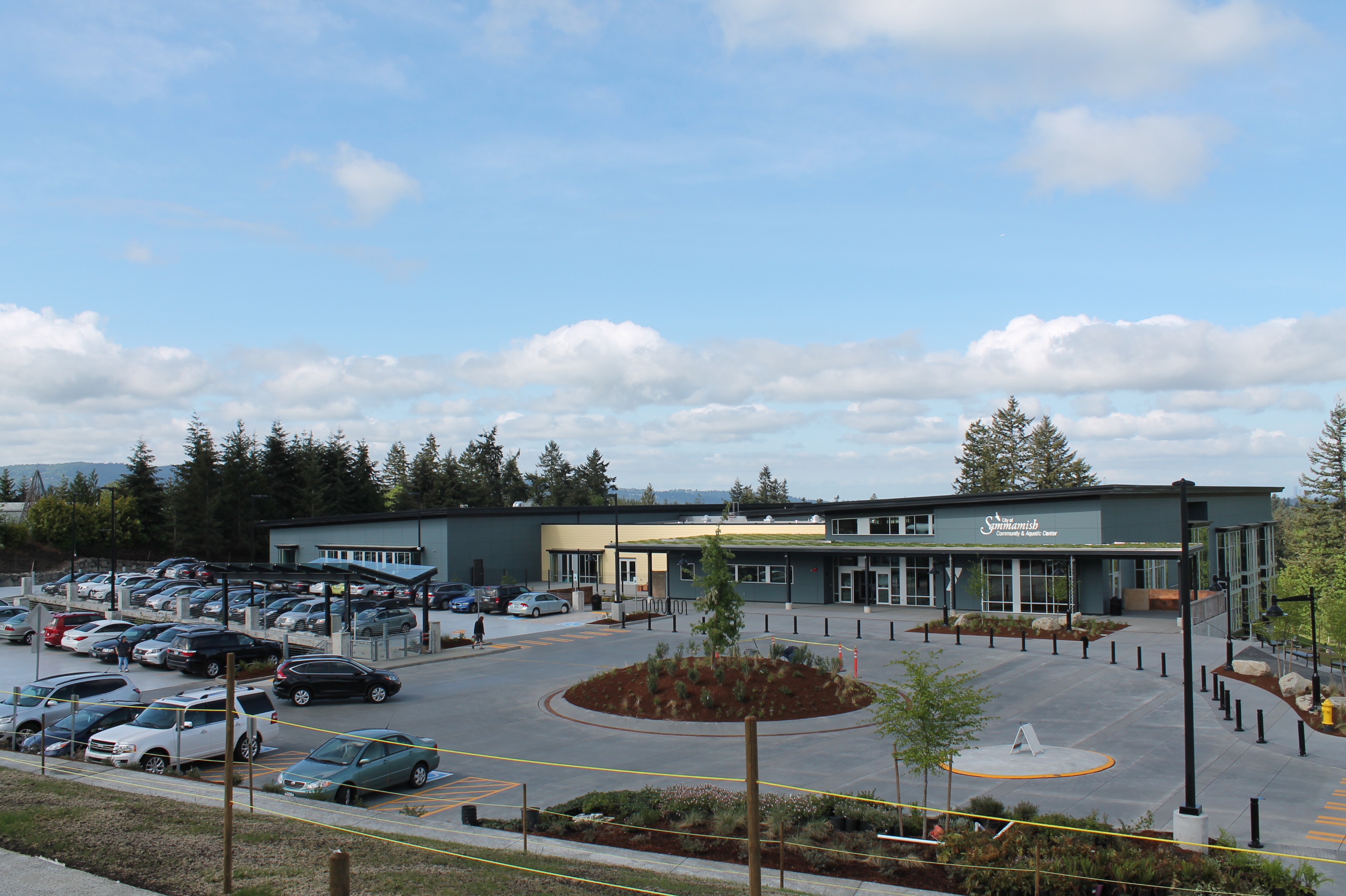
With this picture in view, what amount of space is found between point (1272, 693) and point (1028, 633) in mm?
12761

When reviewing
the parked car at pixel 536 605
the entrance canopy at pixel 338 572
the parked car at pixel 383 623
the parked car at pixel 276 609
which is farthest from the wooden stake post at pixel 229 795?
the parked car at pixel 536 605

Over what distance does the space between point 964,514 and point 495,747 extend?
36360 mm

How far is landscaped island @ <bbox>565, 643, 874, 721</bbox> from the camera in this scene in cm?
2438

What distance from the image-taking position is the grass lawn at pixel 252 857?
9.64 metres

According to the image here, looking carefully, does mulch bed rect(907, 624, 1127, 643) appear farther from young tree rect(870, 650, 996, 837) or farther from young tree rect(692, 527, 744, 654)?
young tree rect(870, 650, 996, 837)

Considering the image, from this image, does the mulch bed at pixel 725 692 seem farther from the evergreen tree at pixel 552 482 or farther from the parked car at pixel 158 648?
the evergreen tree at pixel 552 482

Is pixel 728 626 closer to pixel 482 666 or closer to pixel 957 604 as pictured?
pixel 482 666

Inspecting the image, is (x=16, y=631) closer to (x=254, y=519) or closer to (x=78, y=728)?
(x=78, y=728)

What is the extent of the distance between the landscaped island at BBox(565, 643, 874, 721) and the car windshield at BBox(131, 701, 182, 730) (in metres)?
10.5

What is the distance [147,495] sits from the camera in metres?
99.0

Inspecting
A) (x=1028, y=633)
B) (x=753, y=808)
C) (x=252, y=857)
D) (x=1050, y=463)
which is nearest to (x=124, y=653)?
(x=252, y=857)

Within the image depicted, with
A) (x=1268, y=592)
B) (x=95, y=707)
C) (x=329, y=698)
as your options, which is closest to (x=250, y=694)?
(x=95, y=707)

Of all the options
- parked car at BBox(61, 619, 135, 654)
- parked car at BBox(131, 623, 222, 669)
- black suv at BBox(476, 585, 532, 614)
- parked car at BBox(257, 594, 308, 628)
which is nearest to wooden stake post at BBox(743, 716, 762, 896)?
parked car at BBox(131, 623, 222, 669)

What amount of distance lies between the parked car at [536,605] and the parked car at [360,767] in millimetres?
32160
